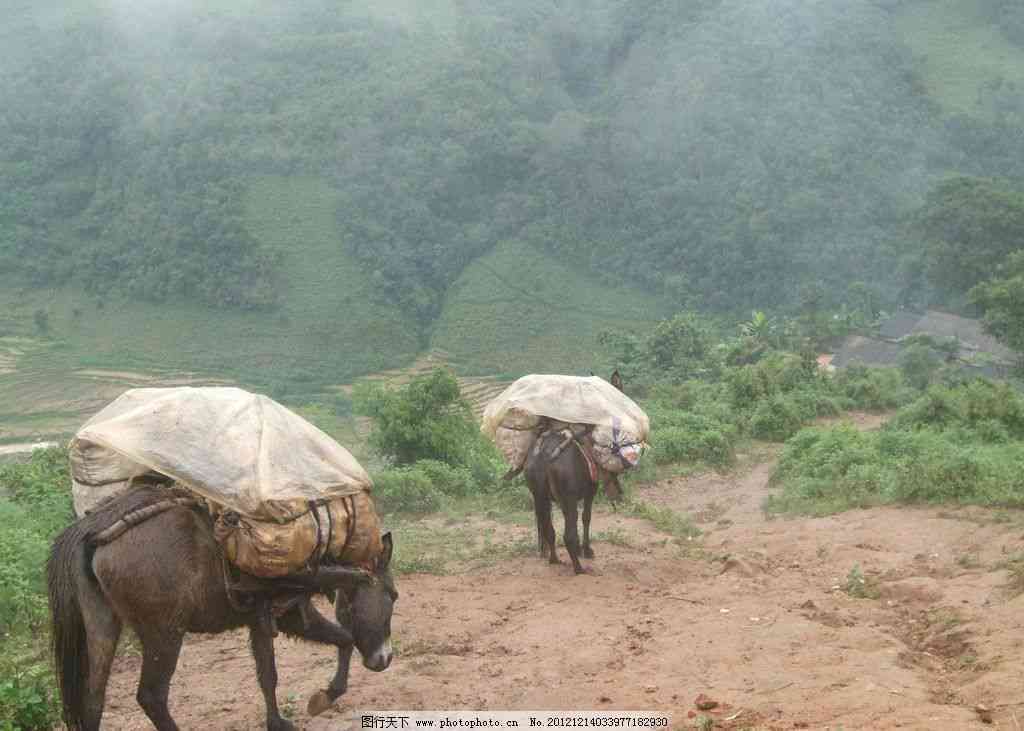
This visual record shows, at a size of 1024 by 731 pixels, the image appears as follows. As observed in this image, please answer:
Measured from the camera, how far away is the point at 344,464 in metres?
5.12

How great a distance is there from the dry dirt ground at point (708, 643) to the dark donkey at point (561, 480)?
35 centimetres

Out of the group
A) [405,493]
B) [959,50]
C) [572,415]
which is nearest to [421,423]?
[405,493]

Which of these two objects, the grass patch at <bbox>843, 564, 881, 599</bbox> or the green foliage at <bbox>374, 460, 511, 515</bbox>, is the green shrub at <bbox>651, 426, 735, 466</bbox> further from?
the grass patch at <bbox>843, 564, 881, 599</bbox>

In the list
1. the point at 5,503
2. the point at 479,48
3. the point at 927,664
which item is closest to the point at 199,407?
the point at 927,664

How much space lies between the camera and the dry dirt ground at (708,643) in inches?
204

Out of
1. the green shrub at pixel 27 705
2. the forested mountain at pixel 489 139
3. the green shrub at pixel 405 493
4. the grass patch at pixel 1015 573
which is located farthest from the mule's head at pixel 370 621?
the forested mountain at pixel 489 139

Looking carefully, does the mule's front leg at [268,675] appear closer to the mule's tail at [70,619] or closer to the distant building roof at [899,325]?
the mule's tail at [70,619]

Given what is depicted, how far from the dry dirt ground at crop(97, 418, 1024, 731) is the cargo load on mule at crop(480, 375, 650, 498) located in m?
0.99

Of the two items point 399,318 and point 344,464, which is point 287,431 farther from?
point 399,318

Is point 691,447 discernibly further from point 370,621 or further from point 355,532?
point 355,532

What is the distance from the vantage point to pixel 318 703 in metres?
5.27

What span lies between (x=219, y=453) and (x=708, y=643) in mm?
3374

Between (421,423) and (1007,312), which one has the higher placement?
(421,423)

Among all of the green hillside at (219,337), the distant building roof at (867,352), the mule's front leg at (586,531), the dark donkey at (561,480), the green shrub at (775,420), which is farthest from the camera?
the distant building roof at (867,352)
